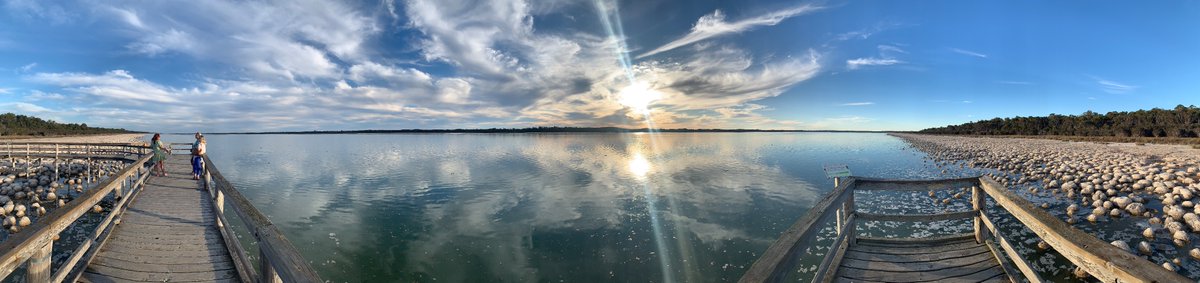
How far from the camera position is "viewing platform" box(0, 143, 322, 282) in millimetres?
4242

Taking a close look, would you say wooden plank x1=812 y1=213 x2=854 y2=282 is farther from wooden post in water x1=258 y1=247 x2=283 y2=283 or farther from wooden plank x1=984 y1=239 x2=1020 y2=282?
wooden post in water x1=258 y1=247 x2=283 y2=283

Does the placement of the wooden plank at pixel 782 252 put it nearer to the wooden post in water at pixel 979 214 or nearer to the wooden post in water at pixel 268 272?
the wooden post in water at pixel 979 214

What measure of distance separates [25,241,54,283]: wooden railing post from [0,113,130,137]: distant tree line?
14806 cm

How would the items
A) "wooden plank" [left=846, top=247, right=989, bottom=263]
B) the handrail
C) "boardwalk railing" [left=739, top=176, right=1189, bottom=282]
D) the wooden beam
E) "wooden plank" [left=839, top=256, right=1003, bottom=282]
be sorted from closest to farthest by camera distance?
1. "boardwalk railing" [left=739, top=176, right=1189, bottom=282]
2. the handrail
3. the wooden beam
4. "wooden plank" [left=839, top=256, right=1003, bottom=282]
5. "wooden plank" [left=846, top=247, right=989, bottom=263]

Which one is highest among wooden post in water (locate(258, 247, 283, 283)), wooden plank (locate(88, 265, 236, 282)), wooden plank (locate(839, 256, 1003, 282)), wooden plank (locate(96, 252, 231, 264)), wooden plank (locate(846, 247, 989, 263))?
wooden post in water (locate(258, 247, 283, 283))

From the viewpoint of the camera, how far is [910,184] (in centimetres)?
682

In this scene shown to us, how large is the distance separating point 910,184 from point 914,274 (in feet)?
5.75

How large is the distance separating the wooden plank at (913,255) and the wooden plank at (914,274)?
1.04 ft

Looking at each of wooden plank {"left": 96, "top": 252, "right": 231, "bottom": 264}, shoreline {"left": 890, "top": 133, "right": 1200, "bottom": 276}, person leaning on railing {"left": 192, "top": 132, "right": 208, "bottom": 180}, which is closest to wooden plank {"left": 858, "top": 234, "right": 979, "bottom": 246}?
shoreline {"left": 890, "top": 133, "right": 1200, "bottom": 276}

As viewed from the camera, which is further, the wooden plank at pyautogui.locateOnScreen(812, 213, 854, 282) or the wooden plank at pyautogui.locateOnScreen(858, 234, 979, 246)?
the wooden plank at pyautogui.locateOnScreen(858, 234, 979, 246)

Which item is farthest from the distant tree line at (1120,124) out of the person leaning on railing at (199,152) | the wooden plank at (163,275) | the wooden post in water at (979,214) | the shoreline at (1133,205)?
the person leaning on railing at (199,152)

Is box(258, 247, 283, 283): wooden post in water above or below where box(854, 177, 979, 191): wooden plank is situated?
below

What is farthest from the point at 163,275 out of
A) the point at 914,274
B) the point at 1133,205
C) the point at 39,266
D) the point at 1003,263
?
the point at 1133,205

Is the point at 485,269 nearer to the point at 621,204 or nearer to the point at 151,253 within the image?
the point at 151,253
